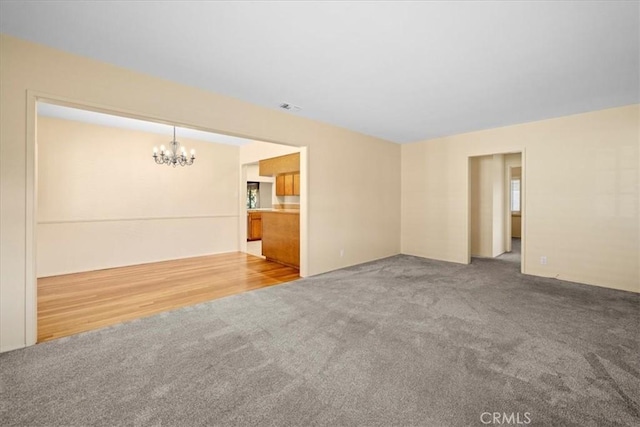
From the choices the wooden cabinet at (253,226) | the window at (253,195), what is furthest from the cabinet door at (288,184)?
the window at (253,195)

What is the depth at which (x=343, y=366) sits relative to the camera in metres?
1.98

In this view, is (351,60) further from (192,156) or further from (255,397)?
(192,156)

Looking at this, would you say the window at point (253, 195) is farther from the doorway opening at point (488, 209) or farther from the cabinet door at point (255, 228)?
the doorway opening at point (488, 209)

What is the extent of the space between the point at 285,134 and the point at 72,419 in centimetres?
359

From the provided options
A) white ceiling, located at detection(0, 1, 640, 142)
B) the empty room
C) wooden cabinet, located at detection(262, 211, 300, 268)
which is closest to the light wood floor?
the empty room

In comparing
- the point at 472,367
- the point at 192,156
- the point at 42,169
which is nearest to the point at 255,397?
the point at 472,367

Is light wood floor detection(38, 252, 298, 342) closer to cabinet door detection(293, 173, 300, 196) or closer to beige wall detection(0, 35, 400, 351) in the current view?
beige wall detection(0, 35, 400, 351)

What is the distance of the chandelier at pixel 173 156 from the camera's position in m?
5.10

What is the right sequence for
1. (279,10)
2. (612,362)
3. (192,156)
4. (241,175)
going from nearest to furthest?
1. (279,10)
2. (612,362)
3. (192,156)
4. (241,175)

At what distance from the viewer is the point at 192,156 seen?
5324 mm

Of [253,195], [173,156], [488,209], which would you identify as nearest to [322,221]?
[173,156]

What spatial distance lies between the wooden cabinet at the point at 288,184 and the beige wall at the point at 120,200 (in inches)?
62.0

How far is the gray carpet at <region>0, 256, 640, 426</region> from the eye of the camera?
5.07ft

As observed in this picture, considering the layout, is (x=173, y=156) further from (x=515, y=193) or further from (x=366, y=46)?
(x=515, y=193)
